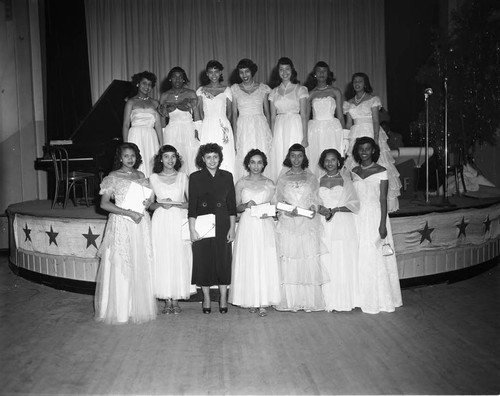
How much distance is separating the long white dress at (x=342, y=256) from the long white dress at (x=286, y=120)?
4.07 feet

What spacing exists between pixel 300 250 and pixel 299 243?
6 centimetres

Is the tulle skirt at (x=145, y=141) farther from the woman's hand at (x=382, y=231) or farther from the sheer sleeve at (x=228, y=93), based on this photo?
the woman's hand at (x=382, y=231)

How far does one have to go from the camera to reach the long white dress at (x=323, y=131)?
20.4 ft

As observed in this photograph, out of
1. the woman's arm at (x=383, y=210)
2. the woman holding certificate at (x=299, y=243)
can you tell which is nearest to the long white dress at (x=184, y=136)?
the woman holding certificate at (x=299, y=243)

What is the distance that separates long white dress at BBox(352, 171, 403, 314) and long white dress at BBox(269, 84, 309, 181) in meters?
1.24

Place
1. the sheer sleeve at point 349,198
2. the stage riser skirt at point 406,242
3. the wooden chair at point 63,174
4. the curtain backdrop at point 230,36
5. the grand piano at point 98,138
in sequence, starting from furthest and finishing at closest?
the curtain backdrop at point 230,36
the grand piano at point 98,138
the wooden chair at point 63,174
the stage riser skirt at point 406,242
the sheer sleeve at point 349,198

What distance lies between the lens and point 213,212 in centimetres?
487

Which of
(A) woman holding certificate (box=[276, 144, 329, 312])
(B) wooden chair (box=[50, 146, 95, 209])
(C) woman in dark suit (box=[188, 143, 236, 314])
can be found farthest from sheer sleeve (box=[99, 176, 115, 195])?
(B) wooden chair (box=[50, 146, 95, 209])

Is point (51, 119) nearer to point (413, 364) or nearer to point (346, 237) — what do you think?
point (346, 237)

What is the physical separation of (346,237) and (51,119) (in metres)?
6.31

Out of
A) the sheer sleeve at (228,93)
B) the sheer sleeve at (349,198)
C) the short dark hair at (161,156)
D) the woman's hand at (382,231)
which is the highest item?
the sheer sleeve at (228,93)

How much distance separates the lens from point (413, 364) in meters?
3.70

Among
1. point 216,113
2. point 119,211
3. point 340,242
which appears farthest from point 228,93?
point 340,242

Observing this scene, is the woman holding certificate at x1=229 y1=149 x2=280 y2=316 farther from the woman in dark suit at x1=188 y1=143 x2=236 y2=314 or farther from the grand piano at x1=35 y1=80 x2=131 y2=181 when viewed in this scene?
the grand piano at x1=35 y1=80 x2=131 y2=181
